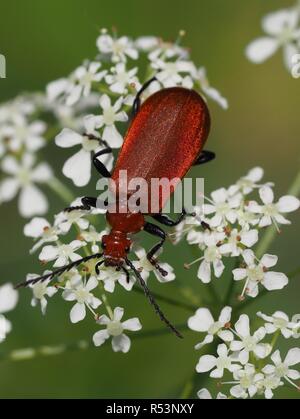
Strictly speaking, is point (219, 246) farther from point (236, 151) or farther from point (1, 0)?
point (1, 0)

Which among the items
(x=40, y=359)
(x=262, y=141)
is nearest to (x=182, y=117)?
(x=40, y=359)

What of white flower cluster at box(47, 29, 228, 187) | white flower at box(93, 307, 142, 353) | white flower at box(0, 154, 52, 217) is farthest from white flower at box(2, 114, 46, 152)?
white flower at box(93, 307, 142, 353)

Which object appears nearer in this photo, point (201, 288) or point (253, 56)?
point (253, 56)

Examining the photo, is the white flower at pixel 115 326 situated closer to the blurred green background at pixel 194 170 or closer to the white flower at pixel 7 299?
the white flower at pixel 7 299

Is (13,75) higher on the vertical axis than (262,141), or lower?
higher

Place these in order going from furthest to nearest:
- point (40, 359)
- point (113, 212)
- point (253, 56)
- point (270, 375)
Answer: point (40, 359), point (253, 56), point (113, 212), point (270, 375)

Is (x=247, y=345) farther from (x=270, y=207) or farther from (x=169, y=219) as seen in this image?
(x=169, y=219)

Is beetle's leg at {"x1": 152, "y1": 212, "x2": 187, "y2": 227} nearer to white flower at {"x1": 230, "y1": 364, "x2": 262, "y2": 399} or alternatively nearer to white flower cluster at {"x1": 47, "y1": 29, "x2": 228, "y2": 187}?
white flower cluster at {"x1": 47, "y1": 29, "x2": 228, "y2": 187}

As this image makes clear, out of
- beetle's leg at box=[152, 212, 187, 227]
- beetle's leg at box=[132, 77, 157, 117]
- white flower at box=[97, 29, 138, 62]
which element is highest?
white flower at box=[97, 29, 138, 62]

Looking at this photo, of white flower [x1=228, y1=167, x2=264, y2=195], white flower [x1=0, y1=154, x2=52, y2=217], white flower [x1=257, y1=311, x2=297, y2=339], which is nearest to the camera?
white flower [x1=257, y1=311, x2=297, y2=339]
